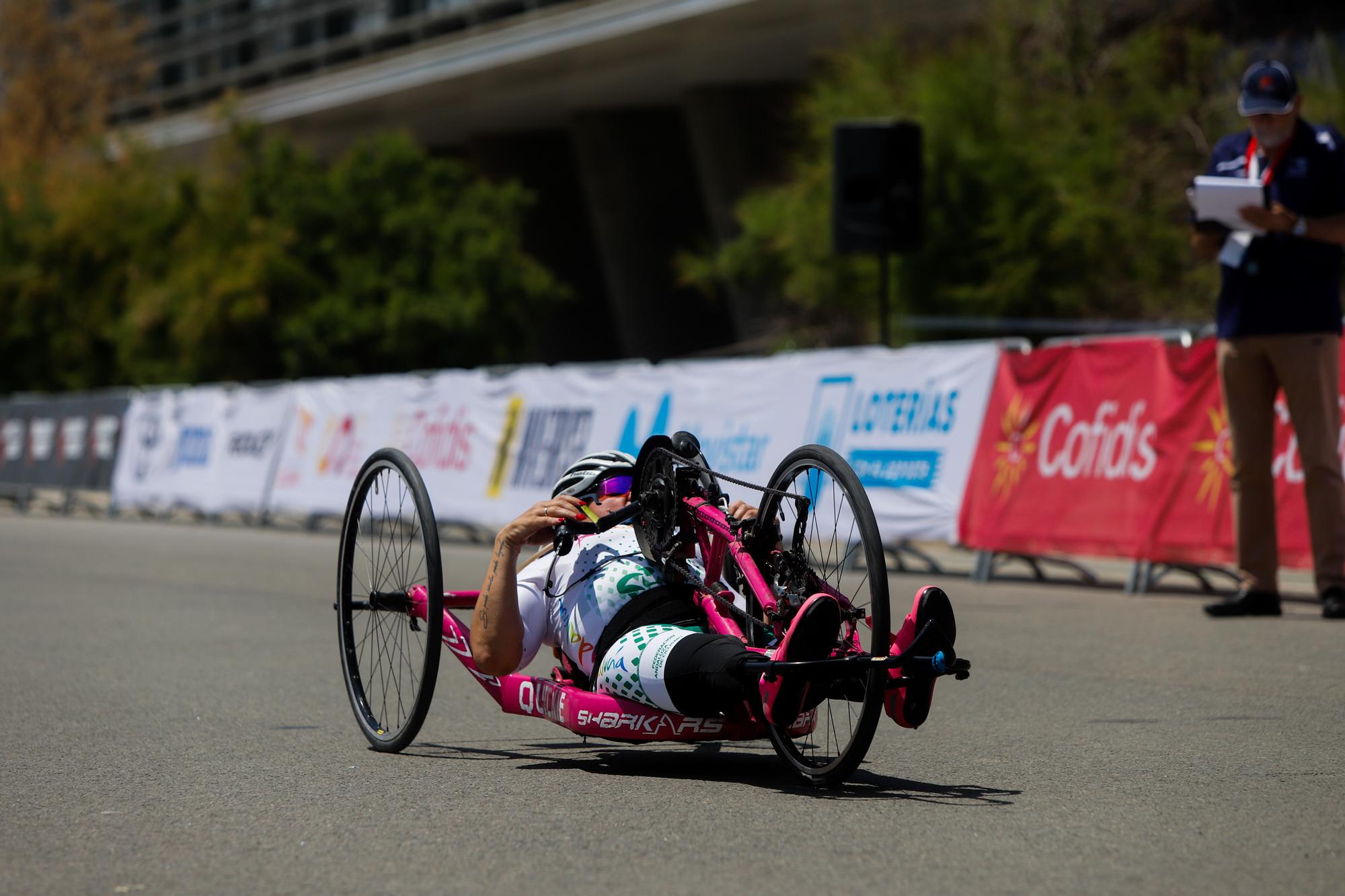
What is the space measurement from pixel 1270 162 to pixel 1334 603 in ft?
7.71

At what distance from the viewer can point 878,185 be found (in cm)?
1636

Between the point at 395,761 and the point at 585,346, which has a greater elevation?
the point at 395,761

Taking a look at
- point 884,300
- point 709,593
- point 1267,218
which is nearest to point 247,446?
point 884,300

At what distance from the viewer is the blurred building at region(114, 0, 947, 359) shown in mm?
35438

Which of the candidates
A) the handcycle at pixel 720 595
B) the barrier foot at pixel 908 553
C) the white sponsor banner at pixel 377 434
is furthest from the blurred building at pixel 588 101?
the handcycle at pixel 720 595

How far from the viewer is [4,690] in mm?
7504

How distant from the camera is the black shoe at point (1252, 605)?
9.62m

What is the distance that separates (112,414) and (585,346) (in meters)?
27.8

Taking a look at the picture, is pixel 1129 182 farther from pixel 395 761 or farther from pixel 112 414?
pixel 395 761

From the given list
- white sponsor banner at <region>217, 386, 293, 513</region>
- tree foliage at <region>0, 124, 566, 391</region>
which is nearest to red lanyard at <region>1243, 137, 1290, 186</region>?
white sponsor banner at <region>217, 386, 293, 513</region>

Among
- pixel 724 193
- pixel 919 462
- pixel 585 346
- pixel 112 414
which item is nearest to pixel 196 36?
pixel 585 346

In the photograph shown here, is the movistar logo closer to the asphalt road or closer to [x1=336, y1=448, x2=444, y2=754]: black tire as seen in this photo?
the asphalt road

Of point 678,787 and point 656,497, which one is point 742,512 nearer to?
point 656,497

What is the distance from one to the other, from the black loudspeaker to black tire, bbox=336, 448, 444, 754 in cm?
1027
